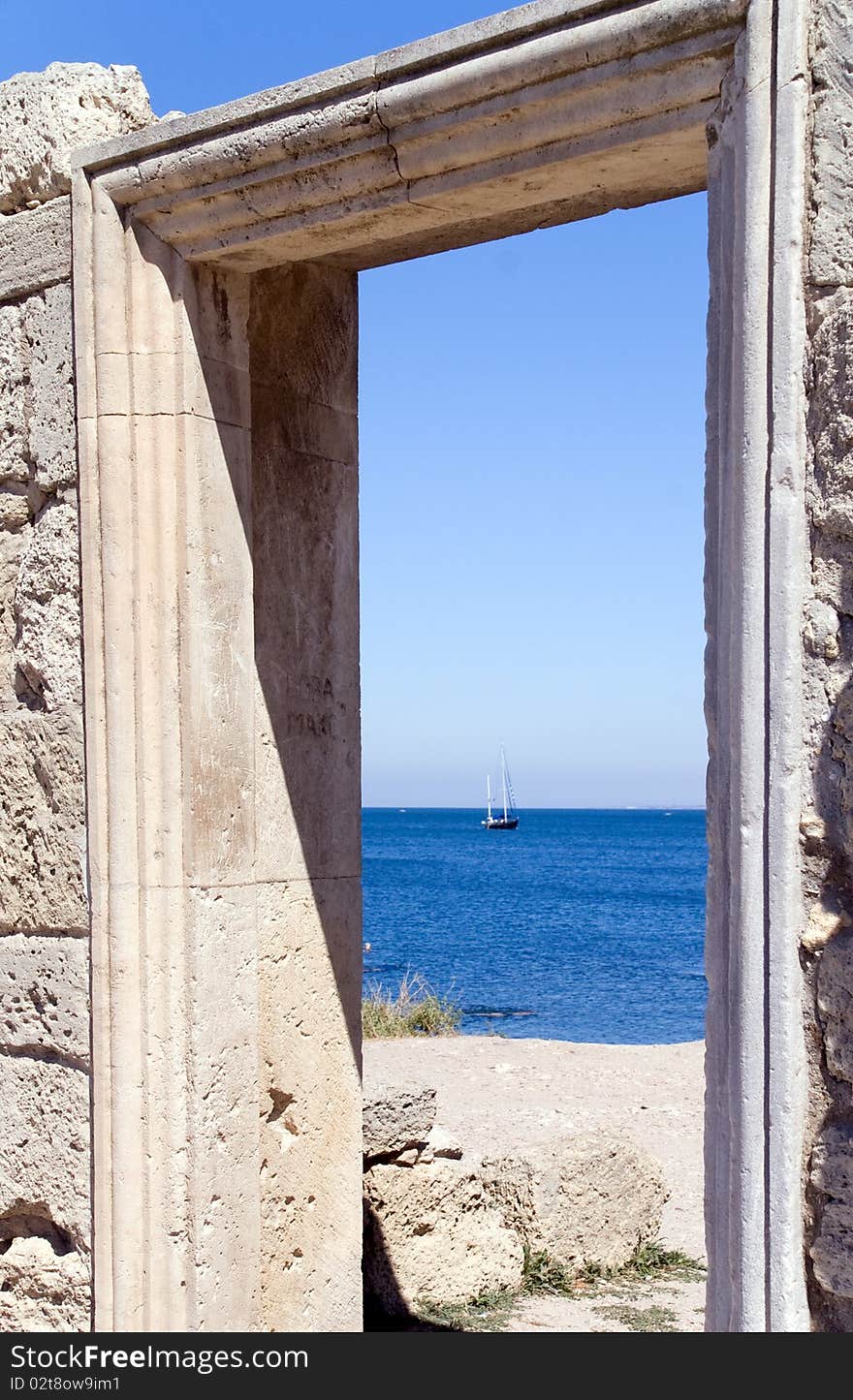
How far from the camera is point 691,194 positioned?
312 cm

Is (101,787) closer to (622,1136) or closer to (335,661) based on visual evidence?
(335,661)

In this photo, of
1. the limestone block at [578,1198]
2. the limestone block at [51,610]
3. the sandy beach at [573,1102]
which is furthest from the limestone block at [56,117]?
the limestone block at [578,1198]

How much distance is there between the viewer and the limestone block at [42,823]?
10.4ft

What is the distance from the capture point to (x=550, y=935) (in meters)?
35.1

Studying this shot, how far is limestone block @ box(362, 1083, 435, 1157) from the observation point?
4.61 meters

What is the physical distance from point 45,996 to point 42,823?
0.40 meters

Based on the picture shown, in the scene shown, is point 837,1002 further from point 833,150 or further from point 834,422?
point 833,150

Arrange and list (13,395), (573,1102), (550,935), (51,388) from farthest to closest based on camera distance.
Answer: (550,935) < (573,1102) < (13,395) < (51,388)

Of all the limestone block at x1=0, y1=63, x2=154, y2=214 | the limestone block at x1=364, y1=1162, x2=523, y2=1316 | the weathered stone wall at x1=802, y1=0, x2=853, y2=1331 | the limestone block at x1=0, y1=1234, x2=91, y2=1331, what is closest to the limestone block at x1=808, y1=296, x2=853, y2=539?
the weathered stone wall at x1=802, y1=0, x2=853, y2=1331

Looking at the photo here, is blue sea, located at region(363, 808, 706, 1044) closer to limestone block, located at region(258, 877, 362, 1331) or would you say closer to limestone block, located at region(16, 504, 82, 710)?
limestone block, located at region(258, 877, 362, 1331)

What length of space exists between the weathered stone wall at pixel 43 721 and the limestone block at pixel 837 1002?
65.1 inches

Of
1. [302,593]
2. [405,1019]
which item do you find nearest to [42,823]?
[302,593]

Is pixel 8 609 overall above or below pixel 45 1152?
above

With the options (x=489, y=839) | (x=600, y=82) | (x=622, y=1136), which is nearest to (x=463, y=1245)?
(x=622, y=1136)
